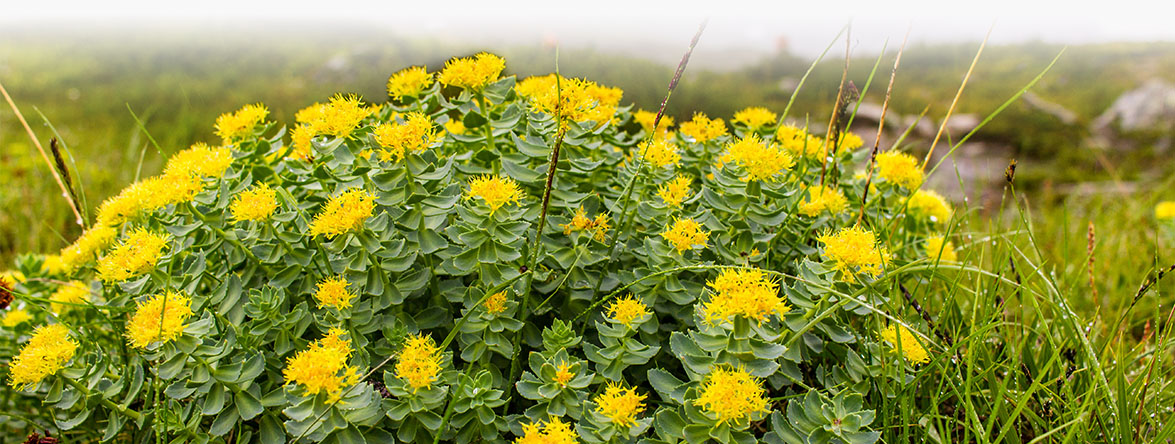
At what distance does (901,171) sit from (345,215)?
1.54 metres

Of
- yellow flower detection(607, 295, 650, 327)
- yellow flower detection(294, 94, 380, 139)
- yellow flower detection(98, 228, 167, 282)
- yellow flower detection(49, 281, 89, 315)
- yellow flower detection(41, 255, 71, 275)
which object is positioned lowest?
yellow flower detection(41, 255, 71, 275)

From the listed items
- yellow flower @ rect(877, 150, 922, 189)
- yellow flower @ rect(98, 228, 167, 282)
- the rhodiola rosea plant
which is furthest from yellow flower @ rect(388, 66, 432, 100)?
yellow flower @ rect(877, 150, 922, 189)

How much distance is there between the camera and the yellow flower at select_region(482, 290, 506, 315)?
1.38 m

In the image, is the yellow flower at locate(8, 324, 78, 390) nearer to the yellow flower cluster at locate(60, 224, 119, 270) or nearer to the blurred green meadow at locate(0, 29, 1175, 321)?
the yellow flower cluster at locate(60, 224, 119, 270)

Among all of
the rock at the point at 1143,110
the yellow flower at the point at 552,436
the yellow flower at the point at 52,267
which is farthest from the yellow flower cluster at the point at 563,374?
the rock at the point at 1143,110

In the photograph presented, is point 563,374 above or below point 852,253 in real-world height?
below

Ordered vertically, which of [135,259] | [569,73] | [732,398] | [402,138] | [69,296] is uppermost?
[402,138]

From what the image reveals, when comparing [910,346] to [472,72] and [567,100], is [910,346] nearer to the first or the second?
[567,100]

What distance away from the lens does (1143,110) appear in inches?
443

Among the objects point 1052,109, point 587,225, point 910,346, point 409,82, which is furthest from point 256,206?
point 1052,109

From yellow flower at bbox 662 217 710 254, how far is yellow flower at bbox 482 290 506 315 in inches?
14.0

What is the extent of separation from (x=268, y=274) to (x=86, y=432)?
668 mm

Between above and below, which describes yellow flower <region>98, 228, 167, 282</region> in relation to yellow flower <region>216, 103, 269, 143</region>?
below

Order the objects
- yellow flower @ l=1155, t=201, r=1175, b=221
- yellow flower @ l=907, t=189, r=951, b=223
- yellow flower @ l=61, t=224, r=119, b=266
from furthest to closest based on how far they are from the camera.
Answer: yellow flower @ l=1155, t=201, r=1175, b=221 < yellow flower @ l=907, t=189, r=951, b=223 < yellow flower @ l=61, t=224, r=119, b=266
